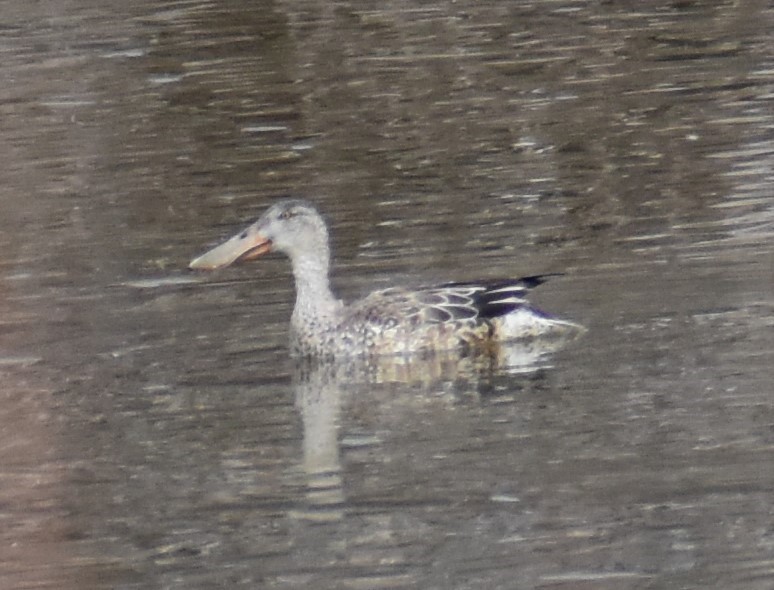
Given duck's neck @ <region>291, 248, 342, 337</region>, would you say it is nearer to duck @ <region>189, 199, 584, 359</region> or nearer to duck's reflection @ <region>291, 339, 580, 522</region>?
duck @ <region>189, 199, 584, 359</region>

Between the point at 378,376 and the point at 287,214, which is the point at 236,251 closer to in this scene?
the point at 287,214

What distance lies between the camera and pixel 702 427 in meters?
9.71

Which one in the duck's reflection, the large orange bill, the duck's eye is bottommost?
the duck's reflection

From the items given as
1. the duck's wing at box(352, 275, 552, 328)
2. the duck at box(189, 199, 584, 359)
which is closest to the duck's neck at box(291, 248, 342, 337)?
the duck at box(189, 199, 584, 359)

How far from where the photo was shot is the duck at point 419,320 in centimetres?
1156

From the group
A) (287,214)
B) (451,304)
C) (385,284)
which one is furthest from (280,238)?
(451,304)

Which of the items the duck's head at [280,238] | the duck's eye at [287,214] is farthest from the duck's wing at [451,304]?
the duck's eye at [287,214]

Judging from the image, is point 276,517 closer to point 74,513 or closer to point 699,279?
point 74,513

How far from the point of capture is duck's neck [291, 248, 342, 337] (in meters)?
11.8

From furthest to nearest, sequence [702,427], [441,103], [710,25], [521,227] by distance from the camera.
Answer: [710,25]
[441,103]
[521,227]
[702,427]

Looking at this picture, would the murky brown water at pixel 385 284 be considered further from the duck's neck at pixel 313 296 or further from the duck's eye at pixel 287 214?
the duck's eye at pixel 287 214

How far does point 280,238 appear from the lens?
1221cm

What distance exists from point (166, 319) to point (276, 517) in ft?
11.4

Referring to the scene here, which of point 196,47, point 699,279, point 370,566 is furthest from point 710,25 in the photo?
point 370,566
